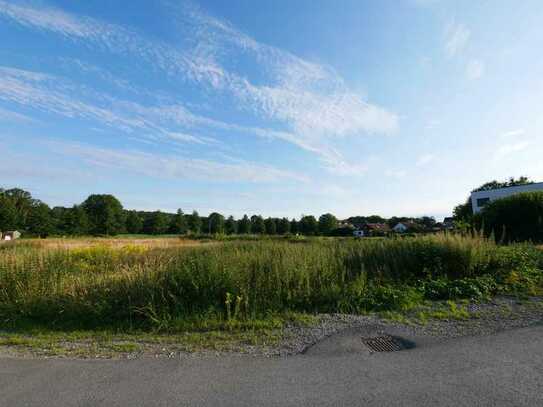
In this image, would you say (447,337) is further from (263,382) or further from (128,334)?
(128,334)

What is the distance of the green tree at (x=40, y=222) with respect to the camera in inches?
3130

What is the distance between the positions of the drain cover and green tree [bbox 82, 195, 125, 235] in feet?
321

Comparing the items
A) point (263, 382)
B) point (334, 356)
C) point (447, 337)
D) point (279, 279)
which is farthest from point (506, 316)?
point (263, 382)

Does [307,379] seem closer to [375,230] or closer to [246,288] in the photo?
[246,288]

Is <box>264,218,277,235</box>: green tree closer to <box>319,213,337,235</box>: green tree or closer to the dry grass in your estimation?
<box>319,213,337,235</box>: green tree

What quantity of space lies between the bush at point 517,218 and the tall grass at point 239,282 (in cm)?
703

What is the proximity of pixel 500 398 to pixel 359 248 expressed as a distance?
695 cm

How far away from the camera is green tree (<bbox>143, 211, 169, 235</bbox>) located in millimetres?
100875

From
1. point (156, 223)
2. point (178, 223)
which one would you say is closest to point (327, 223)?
point (178, 223)

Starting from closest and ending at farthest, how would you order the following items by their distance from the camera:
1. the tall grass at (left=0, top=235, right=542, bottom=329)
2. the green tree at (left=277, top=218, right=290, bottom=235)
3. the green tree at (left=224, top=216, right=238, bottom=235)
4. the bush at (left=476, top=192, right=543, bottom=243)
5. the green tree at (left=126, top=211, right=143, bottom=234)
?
1. the tall grass at (left=0, top=235, right=542, bottom=329)
2. the bush at (left=476, top=192, right=543, bottom=243)
3. the green tree at (left=224, top=216, right=238, bottom=235)
4. the green tree at (left=277, top=218, right=290, bottom=235)
5. the green tree at (left=126, top=211, right=143, bottom=234)

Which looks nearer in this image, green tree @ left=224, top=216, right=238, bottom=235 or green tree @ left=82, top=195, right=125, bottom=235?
green tree @ left=224, top=216, right=238, bottom=235

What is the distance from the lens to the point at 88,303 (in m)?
5.75

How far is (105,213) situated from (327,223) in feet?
224

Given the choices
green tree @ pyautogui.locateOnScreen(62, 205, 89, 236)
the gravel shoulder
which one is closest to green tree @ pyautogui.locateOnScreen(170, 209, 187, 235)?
green tree @ pyautogui.locateOnScreen(62, 205, 89, 236)
